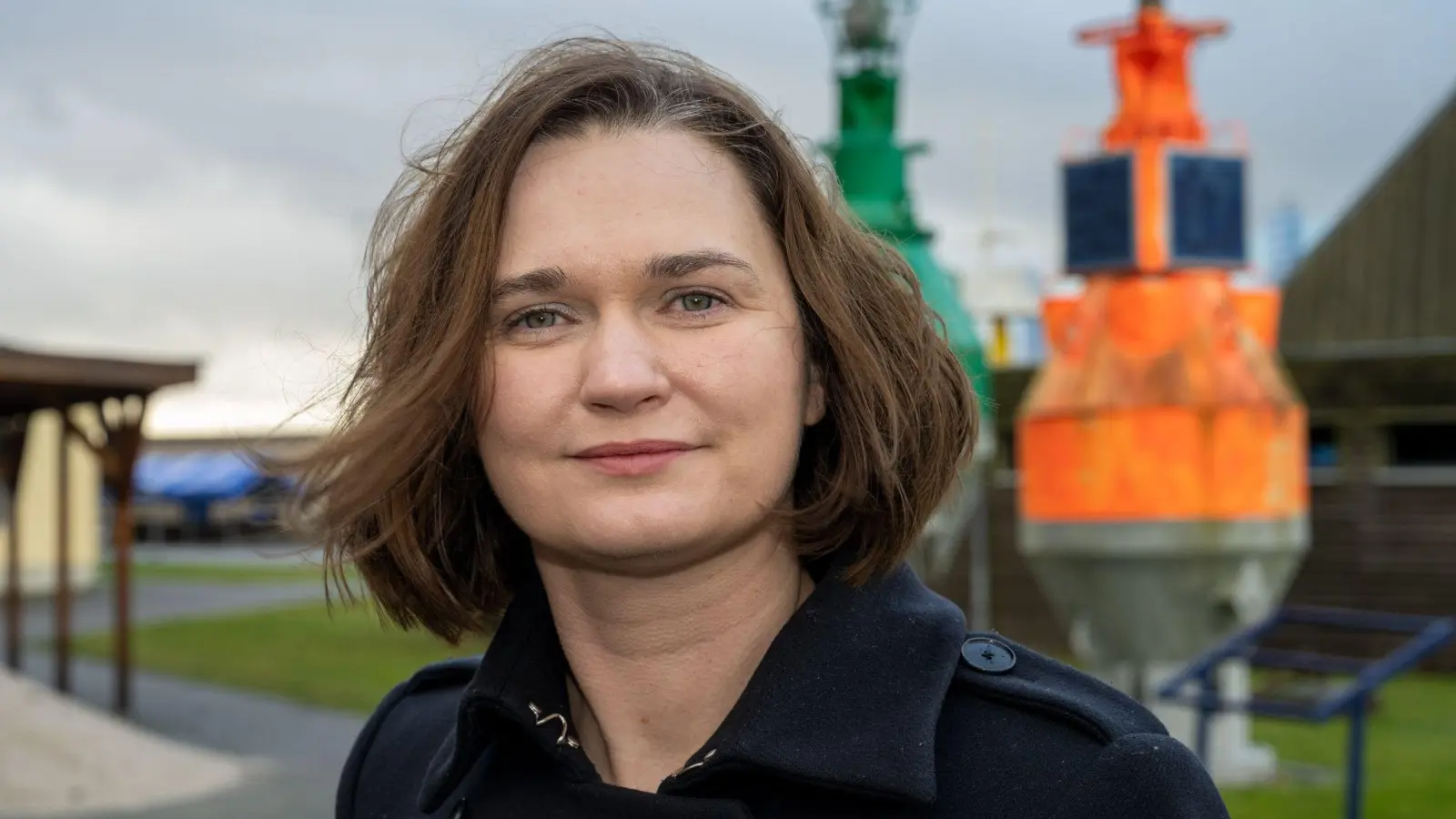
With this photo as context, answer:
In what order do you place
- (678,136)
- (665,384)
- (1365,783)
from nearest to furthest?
(665,384) < (678,136) < (1365,783)

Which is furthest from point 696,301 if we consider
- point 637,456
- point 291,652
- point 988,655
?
point 291,652

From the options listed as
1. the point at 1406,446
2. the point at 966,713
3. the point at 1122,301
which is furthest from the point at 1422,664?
the point at 966,713

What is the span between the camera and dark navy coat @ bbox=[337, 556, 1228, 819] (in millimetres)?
1620

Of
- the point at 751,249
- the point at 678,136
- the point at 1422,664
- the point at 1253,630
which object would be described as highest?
the point at 678,136

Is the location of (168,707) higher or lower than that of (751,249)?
lower

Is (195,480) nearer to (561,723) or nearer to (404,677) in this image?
(404,677)

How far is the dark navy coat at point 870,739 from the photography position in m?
1.62

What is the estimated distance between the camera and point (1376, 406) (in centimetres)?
1764

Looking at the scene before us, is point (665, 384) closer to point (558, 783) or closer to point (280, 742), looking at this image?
point (558, 783)

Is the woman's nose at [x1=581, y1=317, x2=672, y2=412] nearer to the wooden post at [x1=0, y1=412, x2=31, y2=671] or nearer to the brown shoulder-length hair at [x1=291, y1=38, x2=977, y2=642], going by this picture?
the brown shoulder-length hair at [x1=291, y1=38, x2=977, y2=642]

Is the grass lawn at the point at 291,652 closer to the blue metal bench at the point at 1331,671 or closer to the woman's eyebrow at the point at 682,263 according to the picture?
the blue metal bench at the point at 1331,671

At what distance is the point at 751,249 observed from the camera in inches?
68.8

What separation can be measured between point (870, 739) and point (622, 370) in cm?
43

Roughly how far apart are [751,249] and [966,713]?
0.52 m
